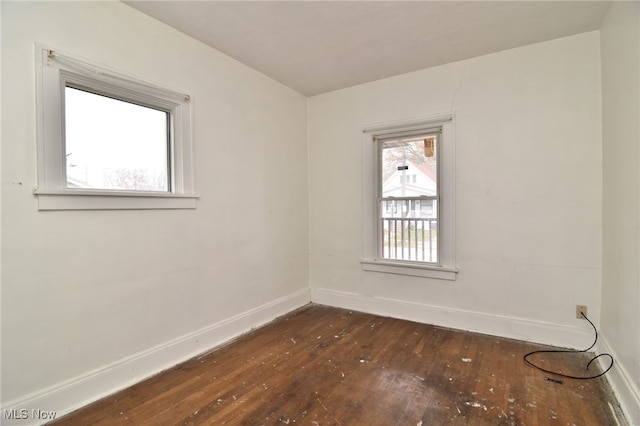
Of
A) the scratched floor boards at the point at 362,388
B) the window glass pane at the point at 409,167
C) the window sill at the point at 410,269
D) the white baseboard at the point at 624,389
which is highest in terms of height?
the window glass pane at the point at 409,167

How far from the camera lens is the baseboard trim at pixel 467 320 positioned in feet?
8.68

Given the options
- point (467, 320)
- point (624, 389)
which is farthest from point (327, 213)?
point (624, 389)

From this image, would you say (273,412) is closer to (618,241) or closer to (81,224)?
(81,224)

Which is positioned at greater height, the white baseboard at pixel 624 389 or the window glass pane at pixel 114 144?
the window glass pane at pixel 114 144

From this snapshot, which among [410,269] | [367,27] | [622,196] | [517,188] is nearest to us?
[622,196]

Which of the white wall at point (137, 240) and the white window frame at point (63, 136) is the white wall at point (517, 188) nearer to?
the white wall at point (137, 240)

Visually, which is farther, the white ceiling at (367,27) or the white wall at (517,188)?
the white wall at (517,188)

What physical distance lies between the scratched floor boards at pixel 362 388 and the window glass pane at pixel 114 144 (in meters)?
1.44

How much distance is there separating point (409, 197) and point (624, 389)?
2153 mm

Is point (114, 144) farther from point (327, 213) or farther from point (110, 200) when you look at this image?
point (327, 213)

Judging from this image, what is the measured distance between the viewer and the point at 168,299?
243cm

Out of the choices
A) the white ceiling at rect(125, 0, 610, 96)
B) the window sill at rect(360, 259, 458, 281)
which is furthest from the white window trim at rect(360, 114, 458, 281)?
the white ceiling at rect(125, 0, 610, 96)

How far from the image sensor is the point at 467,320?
3049mm

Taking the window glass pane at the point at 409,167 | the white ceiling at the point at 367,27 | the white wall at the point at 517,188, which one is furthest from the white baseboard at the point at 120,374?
the white ceiling at the point at 367,27
